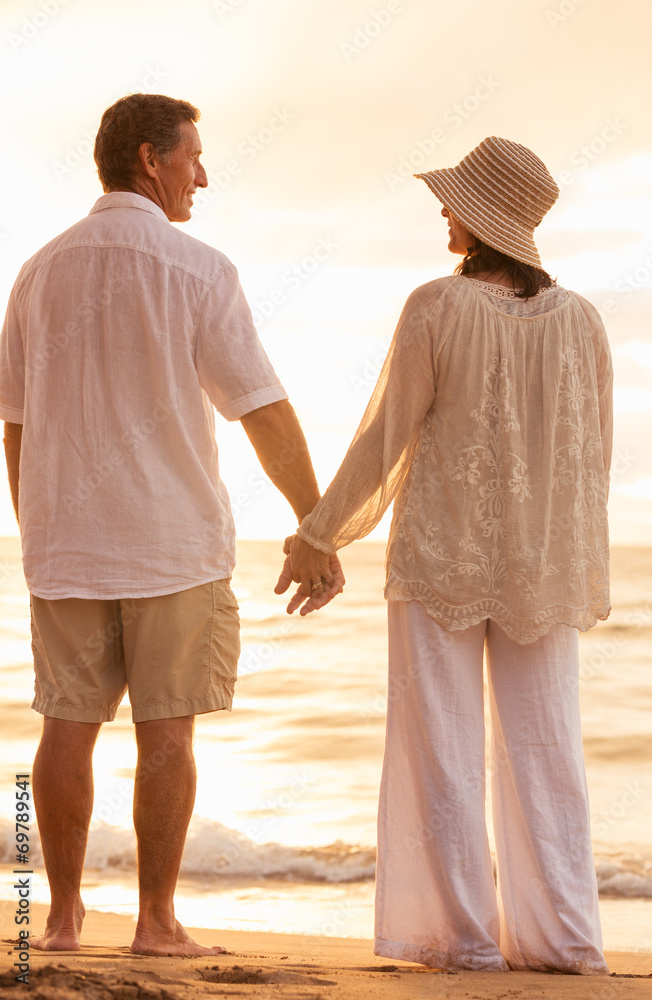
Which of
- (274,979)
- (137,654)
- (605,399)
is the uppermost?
(605,399)

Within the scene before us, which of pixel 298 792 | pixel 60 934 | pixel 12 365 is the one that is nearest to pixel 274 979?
pixel 60 934

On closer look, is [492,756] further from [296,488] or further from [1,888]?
[1,888]

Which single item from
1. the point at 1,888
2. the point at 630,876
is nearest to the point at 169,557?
the point at 1,888

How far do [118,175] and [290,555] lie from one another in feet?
3.67

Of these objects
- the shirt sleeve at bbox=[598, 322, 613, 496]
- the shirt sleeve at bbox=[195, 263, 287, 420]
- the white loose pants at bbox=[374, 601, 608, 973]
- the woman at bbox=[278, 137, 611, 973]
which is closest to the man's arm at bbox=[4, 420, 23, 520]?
the shirt sleeve at bbox=[195, 263, 287, 420]

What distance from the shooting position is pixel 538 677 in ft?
8.08

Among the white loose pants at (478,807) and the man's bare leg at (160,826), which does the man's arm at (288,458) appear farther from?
the man's bare leg at (160,826)

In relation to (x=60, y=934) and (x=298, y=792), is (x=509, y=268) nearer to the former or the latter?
(x=60, y=934)

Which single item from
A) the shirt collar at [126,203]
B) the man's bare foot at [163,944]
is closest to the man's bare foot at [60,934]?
the man's bare foot at [163,944]

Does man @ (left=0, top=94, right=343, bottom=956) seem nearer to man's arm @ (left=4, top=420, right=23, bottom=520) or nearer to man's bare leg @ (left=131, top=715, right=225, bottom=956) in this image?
man's bare leg @ (left=131, top=715, right=225, bottom=956)

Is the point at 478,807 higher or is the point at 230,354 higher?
the point at 230,354

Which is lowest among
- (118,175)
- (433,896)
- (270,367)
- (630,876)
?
(630,876)

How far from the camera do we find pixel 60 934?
2297mm

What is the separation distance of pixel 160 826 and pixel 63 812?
0.24 meters
